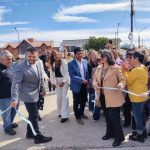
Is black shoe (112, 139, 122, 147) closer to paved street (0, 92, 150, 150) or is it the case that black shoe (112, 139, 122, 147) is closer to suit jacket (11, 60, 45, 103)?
paved street (0, 92, 150, 150)

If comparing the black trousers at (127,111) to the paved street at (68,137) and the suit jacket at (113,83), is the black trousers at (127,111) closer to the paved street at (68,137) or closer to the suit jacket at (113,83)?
the paved street at (68,137)

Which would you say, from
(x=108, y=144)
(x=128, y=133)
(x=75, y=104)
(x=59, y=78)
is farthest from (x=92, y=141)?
(x=59, y=78)

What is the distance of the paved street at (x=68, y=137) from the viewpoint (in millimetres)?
6468

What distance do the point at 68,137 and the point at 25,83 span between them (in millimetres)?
1479

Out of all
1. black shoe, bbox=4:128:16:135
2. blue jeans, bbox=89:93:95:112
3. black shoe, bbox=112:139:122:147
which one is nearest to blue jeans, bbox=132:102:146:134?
black shoe, bbox=112:139:122:147

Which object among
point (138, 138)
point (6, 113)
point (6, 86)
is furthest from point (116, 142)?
point (6, 86)

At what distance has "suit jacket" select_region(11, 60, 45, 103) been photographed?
6367 mm

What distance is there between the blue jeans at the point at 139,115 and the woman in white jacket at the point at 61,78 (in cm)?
222

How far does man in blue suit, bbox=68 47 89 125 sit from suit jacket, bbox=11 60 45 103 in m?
1.60

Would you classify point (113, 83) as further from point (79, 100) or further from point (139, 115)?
point (79, 100)

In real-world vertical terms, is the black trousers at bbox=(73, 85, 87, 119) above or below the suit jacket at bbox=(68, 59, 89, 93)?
below

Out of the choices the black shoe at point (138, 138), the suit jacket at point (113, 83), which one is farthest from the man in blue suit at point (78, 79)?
the black shoe at point (138, 138)

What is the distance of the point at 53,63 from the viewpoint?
8500 millimetres

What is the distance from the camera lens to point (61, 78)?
27.6 ft
